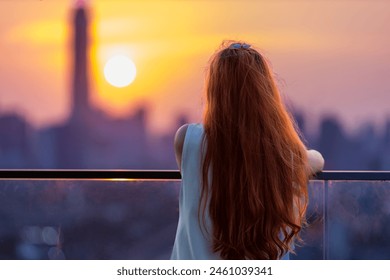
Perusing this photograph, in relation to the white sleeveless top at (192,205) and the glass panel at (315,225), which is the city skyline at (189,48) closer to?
the glass panel at (315,225)

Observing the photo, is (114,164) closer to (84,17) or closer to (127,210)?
(84,17)

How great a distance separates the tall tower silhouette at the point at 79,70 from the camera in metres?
5.13

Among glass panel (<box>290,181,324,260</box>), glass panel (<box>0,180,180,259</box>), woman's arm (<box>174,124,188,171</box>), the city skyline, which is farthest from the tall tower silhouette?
woman's arm (<box>174,124,188,171</box>)

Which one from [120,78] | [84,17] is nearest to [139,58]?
[120,78]

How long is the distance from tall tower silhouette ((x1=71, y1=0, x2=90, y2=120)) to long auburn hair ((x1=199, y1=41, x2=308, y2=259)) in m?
3.33

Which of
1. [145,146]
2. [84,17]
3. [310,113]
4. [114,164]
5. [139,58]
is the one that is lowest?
[114,164]

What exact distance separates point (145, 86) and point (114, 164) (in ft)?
6.18

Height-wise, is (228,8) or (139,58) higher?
(228,8)

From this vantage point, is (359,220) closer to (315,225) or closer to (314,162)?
(315,225)

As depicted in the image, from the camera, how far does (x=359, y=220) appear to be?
2443 mm

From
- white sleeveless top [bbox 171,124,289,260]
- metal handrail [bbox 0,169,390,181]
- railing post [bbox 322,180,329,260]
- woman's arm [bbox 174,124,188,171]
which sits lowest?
railing post [bbox 322,180,329,260]

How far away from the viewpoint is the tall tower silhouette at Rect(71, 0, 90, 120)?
5.13 meters

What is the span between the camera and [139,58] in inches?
223

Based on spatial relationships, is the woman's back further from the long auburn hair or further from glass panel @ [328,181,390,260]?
glass panel @ [328,181,390,260]
